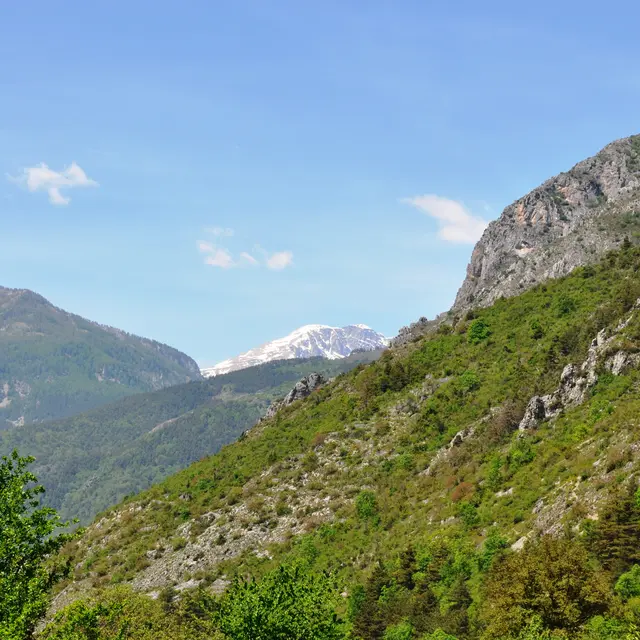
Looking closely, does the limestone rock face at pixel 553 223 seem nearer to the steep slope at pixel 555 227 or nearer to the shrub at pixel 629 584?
the steep slope at pixel 555 227

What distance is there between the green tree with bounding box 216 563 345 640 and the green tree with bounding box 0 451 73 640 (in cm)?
802

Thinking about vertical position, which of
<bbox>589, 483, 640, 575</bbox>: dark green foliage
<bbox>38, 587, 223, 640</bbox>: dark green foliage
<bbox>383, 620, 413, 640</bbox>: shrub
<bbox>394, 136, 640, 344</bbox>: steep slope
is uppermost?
<bbox>394, 136, 640, 344</bbox>: steep slope

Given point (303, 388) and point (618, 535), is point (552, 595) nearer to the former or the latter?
point (618, 535)

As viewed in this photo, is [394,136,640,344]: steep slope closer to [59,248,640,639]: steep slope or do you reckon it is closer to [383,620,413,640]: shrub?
[59,248,640,639]: steep slope

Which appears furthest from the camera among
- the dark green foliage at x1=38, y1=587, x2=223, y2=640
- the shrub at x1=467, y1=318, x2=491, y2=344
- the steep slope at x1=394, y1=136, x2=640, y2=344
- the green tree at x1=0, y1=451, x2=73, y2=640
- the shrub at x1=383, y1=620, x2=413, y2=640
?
the steep slope at x1=394, y1=136, x2=640, y2=344

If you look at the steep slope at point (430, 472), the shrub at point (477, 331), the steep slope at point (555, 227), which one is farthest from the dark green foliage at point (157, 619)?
the steep slope at point (555, 227)

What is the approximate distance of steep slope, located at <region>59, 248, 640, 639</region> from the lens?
41.1 m

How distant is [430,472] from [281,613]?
35569mm

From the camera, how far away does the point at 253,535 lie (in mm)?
62562

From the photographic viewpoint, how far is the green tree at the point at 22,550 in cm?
2302

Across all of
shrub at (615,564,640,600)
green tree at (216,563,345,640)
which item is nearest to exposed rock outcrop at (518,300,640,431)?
shrub at (615,564,640,600)

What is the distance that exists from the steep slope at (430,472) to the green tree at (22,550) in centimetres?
2199

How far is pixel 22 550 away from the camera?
25.3m

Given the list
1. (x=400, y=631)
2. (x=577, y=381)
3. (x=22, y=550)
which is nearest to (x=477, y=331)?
(x=577, y=381)
